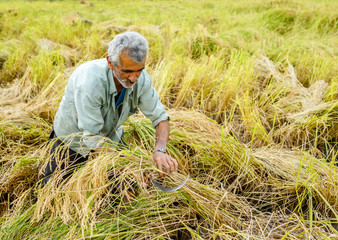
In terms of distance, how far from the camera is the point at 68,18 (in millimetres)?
5227

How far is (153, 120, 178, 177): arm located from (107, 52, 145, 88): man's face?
36cm

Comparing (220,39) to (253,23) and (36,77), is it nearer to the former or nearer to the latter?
(253,23)

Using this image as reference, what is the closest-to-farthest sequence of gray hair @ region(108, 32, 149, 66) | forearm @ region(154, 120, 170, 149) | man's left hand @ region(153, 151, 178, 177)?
gray hair @ region(108, 32, 149, 66) < man's left hand @ region(153, 151, 178, 177) < forearm @ region(154, 120, 170, 149)

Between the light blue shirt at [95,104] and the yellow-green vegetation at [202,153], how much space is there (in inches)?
7.0

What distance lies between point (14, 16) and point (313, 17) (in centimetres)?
607

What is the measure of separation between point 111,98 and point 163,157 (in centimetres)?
43

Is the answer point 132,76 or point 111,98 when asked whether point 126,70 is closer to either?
point 132,76

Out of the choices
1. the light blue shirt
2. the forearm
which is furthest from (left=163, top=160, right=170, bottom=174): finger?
the light blue shirt

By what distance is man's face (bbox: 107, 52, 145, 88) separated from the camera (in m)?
1.21

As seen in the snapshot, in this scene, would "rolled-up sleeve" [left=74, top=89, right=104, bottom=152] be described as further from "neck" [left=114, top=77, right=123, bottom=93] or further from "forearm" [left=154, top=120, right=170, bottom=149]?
"forearm" [left=154, top=120, right=170, bottom=149]

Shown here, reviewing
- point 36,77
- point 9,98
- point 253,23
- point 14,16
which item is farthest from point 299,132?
point 14,16

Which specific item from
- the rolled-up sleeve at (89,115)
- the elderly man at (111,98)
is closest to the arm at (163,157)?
the elderly man at (111,98)

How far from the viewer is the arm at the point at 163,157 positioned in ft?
4.20

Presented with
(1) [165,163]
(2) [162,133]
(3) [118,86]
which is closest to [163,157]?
(1) [165,163]
